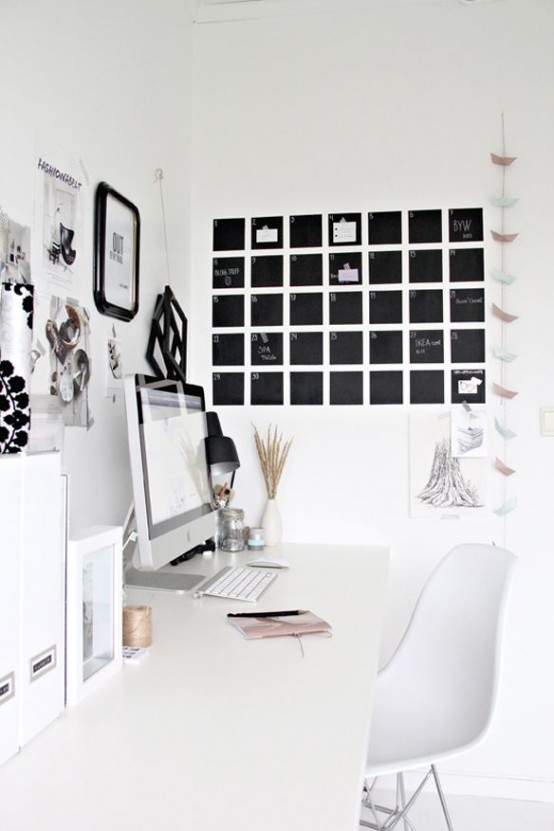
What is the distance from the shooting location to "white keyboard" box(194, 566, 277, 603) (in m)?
1.54

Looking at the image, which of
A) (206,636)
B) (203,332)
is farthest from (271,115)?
(206,636)

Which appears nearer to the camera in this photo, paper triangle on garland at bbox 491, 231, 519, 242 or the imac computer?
the imac computer

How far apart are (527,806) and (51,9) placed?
2645mm

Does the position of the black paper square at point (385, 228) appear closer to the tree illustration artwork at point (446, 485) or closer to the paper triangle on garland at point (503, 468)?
the tree illustration artwork at point (446, 485)

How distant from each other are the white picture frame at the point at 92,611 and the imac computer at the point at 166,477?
308 mm

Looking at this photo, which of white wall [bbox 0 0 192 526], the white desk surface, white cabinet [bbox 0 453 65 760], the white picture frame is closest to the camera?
the white desk surface

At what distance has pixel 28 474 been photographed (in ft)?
2.78

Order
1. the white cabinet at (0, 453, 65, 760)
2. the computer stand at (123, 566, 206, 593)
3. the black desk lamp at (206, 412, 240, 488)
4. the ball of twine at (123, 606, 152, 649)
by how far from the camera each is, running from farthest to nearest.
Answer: the black desk lamp at (206, 412, 240, 488)
the computer stand at (123, 566, 206, 593)
the ball of twine at (123, 606, 152, 649)
the white cabinet at (0, 453, 65, 760)

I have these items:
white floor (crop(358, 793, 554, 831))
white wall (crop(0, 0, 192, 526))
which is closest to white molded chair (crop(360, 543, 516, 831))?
Answer: white floor (crop(358, 793, 554, 831))

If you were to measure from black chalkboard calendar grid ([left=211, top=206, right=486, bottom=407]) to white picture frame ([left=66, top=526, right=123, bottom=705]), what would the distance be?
1380 millimetres

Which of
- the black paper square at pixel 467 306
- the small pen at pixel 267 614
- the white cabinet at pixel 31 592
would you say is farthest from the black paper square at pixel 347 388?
the white cabinet at pixel 31 592

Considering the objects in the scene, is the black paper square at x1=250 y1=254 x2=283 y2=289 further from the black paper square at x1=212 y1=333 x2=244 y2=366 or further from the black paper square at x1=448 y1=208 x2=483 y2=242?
the black paper square at x1=448 y1=208 x2=483 y2=242

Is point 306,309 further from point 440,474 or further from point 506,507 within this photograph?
point 506,507

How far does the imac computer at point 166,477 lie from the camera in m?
1.41
